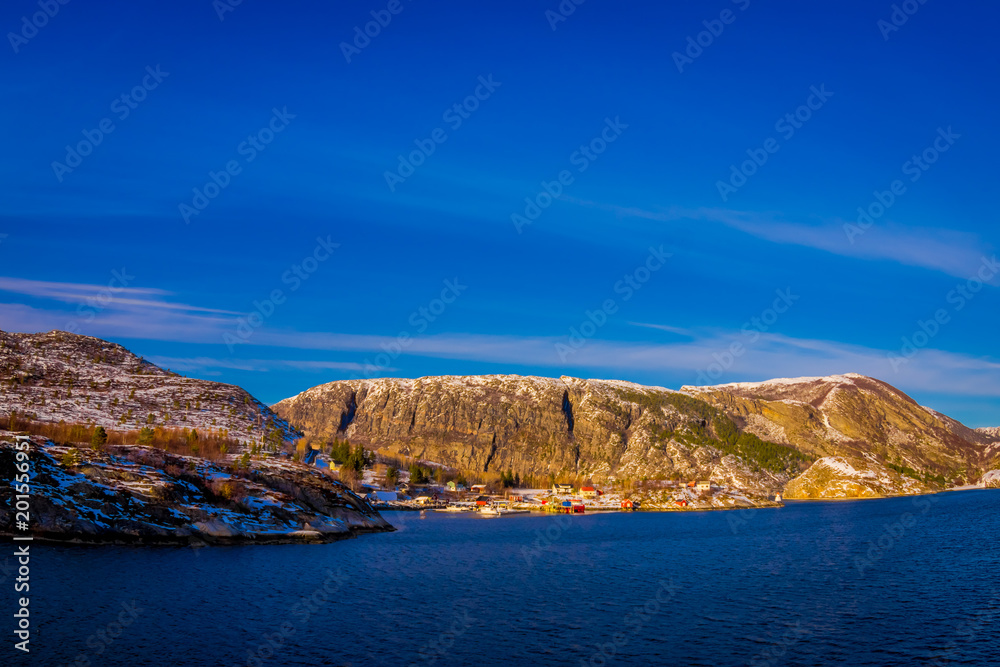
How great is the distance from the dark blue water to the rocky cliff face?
184ft

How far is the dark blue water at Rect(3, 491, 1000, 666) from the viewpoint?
2045 inches

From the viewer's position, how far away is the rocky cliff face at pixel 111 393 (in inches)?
5561

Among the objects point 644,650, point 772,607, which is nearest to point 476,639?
point 644,650

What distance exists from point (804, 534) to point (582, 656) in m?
122

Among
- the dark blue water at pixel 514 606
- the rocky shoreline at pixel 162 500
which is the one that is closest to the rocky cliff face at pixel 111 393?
the rocky shoreline at pixel 162 500

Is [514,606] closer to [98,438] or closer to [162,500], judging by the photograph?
[162,500]

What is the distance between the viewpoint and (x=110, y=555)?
3415 inches

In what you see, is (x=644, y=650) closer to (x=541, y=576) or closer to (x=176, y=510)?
(x=541, y=576)

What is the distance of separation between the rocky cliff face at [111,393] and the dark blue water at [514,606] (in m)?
56.1

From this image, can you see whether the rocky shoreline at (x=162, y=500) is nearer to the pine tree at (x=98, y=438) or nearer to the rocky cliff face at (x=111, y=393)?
the pine tree at (x=98, y=438)

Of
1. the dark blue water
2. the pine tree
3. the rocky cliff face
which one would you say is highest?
the rocky cliff face

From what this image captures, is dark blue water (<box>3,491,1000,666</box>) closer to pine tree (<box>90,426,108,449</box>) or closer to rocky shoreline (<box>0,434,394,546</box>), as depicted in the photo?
rocky shoreline (<box>0,434,394,546</box>)

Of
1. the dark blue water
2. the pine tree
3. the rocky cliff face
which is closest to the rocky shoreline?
the pine tree

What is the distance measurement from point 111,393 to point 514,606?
124748mm
